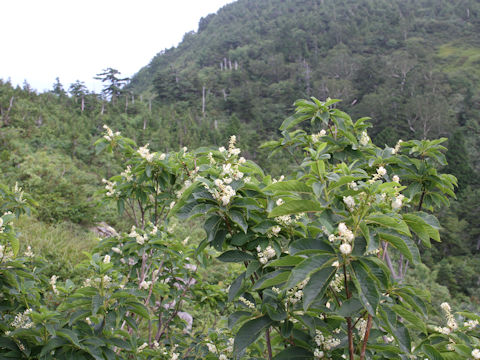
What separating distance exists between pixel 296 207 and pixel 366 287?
33 cm

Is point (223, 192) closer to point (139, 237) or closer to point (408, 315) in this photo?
point (408, 315)

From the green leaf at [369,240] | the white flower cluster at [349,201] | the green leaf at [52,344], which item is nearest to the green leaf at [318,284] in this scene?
the green leaf at [369,240]

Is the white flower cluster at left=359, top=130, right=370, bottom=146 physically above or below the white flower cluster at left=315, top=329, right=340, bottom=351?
above

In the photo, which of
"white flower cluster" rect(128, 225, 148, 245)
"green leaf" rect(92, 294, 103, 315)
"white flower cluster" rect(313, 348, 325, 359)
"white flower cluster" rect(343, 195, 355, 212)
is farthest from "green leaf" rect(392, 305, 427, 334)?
"white flower cluster" rect(128, 225, 148, 245)

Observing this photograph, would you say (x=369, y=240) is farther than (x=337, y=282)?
No

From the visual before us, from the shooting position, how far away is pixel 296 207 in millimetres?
1070

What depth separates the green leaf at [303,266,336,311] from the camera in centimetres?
91

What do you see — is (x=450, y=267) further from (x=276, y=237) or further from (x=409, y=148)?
(x=276, y=237)

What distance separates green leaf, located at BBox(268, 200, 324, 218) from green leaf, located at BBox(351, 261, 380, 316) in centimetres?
22

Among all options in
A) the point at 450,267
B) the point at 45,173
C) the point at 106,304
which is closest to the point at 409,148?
the point at 106,304

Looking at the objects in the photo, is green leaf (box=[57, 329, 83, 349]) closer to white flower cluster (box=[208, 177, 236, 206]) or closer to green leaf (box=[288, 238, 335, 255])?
white flower cluster (box=[208, 177, 236, 206])

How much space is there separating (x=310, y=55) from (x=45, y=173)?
46600 mm

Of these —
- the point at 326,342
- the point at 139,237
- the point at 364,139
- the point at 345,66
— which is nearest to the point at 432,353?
the point at 326,342

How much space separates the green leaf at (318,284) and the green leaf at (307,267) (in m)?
0.04
